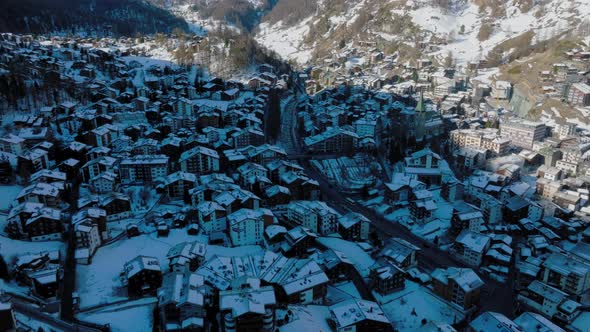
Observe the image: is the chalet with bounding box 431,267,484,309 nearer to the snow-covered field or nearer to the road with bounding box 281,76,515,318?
the road with bounding box 281,76,515,318

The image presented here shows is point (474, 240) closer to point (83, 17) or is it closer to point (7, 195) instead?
point (7, 195)

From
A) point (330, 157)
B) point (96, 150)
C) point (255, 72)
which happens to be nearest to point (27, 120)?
point (96, 150)

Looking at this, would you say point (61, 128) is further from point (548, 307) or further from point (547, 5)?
point (547, 5)

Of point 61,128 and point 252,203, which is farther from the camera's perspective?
point 61,128

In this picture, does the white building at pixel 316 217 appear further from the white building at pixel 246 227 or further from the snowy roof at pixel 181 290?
the snowy roof at pixel 181 290

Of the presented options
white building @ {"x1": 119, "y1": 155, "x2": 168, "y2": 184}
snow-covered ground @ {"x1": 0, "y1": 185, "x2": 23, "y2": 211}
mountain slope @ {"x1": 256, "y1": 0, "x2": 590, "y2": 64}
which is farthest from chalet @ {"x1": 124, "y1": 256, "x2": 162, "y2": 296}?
mountain slope @ {"x1": 256, "y1": 0, "x2": 590, "y2": 64}

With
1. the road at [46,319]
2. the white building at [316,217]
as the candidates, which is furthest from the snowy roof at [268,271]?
the road at [46,319]
